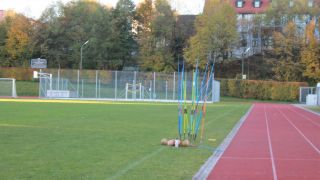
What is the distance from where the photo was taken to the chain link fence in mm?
59125

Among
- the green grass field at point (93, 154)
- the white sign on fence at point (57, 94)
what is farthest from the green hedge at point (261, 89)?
the green grass field at point (93, 154)

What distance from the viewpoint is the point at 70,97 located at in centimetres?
5981

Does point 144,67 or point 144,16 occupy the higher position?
point 144,16

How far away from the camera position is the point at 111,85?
6141 centimetres

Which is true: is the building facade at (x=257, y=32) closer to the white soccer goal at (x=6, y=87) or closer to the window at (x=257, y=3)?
the window at (x=257, y=3)

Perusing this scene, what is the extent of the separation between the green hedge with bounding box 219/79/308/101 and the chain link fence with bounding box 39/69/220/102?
10070 millimetres

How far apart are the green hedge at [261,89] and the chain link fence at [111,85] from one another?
396 inches

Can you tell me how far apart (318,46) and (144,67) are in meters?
26.7

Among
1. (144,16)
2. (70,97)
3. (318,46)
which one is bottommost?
(70,97)

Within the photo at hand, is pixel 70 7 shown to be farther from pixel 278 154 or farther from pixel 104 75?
pixel 278 154

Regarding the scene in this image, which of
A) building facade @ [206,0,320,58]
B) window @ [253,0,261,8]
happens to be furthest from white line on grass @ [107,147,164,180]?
window @ [253,0,261,8]

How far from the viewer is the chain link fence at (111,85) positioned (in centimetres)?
5912

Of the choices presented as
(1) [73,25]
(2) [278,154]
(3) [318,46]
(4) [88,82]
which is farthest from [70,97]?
(2) [278,154]

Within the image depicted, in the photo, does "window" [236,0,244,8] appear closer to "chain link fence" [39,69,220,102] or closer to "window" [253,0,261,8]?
"window" [253,0,261,8]
